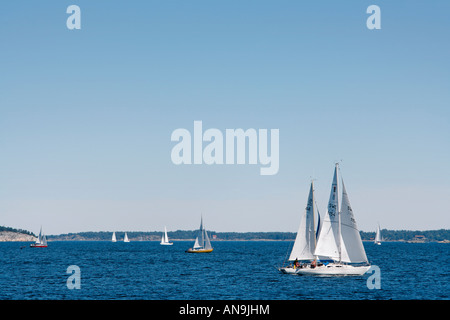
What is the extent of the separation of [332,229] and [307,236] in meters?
5.88

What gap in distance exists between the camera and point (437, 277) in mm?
89500

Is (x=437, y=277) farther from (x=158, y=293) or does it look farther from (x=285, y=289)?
(x=158, y=293)

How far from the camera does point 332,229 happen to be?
75.6m

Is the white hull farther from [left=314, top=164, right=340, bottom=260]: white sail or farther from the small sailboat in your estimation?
the small sailboat

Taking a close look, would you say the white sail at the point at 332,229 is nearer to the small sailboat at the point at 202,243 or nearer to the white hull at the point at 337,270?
the white hull at the point at 337,270

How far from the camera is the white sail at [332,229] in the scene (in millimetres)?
75562

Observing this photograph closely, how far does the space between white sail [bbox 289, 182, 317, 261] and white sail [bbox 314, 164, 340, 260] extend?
12.2 feet

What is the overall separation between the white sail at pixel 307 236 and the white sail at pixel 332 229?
12.2ft
